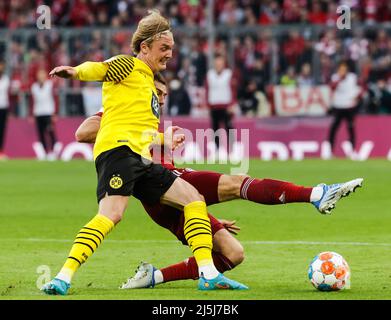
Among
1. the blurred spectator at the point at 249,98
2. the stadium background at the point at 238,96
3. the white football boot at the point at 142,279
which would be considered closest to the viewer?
the white football boot at the point at 142,279

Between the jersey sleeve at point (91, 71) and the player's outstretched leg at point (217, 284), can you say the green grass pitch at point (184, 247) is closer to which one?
the player's outstretched leg at point (217, 284)

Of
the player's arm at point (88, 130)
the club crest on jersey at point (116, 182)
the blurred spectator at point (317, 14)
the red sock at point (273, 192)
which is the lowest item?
the red sock at point (273, 192)

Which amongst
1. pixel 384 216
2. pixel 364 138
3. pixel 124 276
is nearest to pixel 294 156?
pixel 364 138

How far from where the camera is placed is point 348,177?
63.1 ft

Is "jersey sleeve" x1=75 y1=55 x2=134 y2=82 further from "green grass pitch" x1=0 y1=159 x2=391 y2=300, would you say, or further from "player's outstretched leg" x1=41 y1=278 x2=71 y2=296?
"green grass pitch" x1=0 y1=159 x2=391 y2=300

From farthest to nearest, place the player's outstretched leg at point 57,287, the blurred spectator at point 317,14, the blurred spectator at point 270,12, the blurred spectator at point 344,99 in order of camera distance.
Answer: the blurred spectator at point 270,12, the blurred spectator at point 317,14, the blurred spectator at point 344,99, the player's outstretched leg at point 57,287

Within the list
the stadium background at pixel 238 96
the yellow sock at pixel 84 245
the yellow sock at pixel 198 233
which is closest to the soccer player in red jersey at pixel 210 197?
the yellow sock at pixel 198 233

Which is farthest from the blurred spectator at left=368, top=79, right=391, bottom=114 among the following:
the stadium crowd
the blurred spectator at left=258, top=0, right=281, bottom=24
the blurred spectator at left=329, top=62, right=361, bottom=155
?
A: the blurred spectator at left=258, top=0, right=281, bottom=24

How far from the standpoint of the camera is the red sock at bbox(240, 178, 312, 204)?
815 centimetres

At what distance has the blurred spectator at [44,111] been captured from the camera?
25.9 m

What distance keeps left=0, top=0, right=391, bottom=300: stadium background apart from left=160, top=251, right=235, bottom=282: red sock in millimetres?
2875

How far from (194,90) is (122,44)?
6.90 ft

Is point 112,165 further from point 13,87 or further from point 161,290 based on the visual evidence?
point 13,87

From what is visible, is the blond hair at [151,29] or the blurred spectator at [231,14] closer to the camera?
the blond hair at [151,29]
